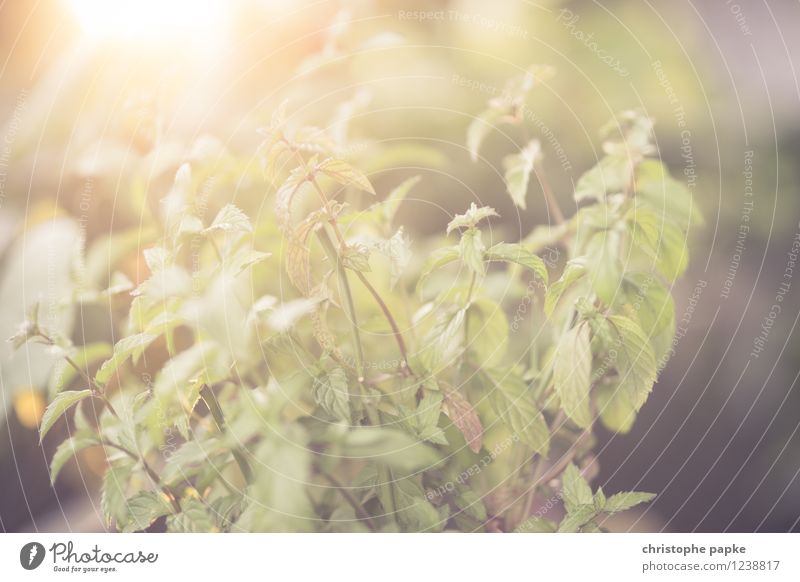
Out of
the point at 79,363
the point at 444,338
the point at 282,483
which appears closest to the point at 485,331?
the point at 444,338

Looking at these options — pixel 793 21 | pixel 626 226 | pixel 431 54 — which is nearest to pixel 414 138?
pixel 431 54

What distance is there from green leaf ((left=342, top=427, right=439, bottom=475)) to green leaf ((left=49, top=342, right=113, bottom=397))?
179mm

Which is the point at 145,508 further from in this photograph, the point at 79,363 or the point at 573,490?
the point at 573,490

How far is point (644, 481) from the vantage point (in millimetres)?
494

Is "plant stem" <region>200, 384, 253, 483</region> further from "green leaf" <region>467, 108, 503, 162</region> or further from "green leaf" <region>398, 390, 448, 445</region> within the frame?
"green leaf" <region>467, 108, 503, 162</region>

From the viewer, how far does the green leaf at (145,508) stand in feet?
1.23

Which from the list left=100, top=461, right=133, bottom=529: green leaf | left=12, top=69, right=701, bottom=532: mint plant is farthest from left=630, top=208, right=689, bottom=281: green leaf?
left=100, top=461, right=133, bottom=529: green leaf

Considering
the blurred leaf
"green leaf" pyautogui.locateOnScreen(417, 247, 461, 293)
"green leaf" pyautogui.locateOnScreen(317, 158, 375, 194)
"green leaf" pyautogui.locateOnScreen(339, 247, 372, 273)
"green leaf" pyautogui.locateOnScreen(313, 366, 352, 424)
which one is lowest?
"green leaf" pyautogui.locateOnScreen(313, 366, 352, 424)

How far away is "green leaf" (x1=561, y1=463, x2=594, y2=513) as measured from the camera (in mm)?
401

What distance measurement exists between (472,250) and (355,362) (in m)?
0.09

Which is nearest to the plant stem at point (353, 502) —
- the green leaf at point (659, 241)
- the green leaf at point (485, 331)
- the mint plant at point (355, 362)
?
the mint plant at point (355, 362)

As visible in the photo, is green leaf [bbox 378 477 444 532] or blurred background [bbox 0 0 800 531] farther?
blurred background [bbox 0 0 800 531]

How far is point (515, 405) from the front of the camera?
0.38 metres
